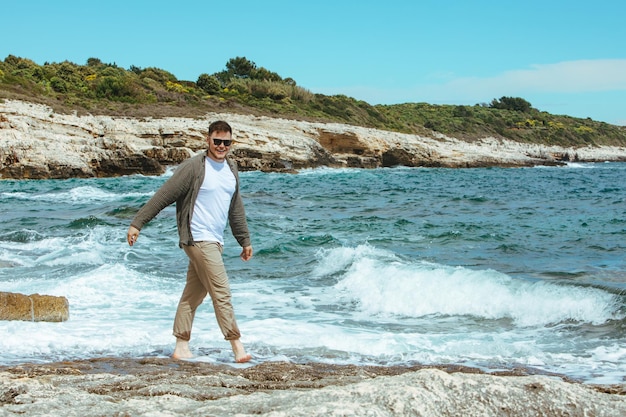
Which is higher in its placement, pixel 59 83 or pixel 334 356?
pixel 59 83

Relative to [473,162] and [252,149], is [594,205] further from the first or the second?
[473,162]

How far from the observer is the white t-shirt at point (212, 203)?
5492 millimetres

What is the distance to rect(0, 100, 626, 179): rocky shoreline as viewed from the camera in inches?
1326

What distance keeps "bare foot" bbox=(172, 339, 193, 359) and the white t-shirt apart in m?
1.01

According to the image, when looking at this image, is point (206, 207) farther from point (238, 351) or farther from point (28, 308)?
point (28, 308)

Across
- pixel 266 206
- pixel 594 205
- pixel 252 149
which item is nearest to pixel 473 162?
pixel 252 149

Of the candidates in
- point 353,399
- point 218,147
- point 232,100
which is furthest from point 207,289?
point 232,100

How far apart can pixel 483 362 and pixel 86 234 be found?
10.7 m

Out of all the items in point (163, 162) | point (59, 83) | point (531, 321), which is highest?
point (59, 83)

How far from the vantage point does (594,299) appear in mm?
8484

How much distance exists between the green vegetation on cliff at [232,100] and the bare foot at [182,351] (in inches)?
1414

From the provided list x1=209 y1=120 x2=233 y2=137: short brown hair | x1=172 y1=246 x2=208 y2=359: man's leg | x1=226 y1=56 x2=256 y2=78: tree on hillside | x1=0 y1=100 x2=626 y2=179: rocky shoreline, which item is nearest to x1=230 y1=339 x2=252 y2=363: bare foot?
x1=172 y1=246 x2=208 y2=359: man's leg

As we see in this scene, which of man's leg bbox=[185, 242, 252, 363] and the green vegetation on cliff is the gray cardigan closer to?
man's leg bbox=[185, 242, 252, 363]

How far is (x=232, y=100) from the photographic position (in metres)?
52.8
